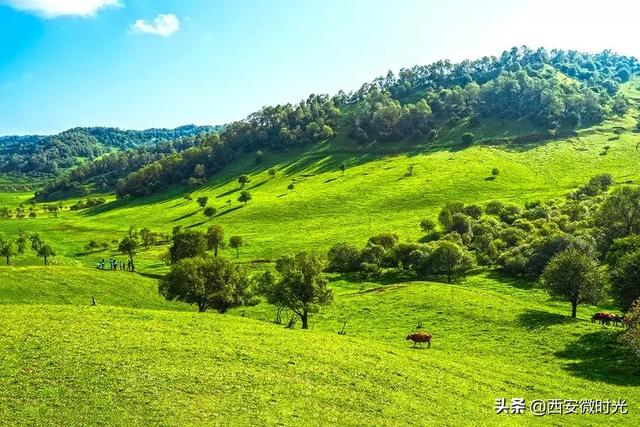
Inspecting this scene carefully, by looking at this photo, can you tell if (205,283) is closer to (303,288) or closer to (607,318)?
(303,288)

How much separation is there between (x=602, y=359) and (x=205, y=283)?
43927mm

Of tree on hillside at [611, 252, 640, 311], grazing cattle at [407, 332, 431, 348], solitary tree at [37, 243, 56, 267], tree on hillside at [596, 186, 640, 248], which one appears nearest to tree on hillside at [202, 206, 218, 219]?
solitary tree at [37, 243, 56, 267]

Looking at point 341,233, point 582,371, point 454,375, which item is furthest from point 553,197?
point 454,375

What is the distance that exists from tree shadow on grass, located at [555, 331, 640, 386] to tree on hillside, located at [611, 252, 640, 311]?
7.10 m

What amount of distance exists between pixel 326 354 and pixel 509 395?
1416 cm

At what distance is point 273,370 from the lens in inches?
1319

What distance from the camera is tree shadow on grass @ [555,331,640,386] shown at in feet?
144

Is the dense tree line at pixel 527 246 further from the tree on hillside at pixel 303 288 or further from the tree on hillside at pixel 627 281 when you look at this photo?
the tree on hillside at pixel 303 288

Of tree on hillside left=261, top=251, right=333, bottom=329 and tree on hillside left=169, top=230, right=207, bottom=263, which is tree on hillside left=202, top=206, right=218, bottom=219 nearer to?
tree on hillside left=169, top=230, right=207, bottom=263

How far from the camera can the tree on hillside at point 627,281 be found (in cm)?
5772

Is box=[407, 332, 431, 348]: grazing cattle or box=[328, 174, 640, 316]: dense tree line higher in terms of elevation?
box=[328, 174, 640, 316]: dense tree line

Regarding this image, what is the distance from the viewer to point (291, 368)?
34.3 metres

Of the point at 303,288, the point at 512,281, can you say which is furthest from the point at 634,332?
the point at 512,281

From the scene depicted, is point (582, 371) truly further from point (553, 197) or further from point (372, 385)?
point (553, 197)
